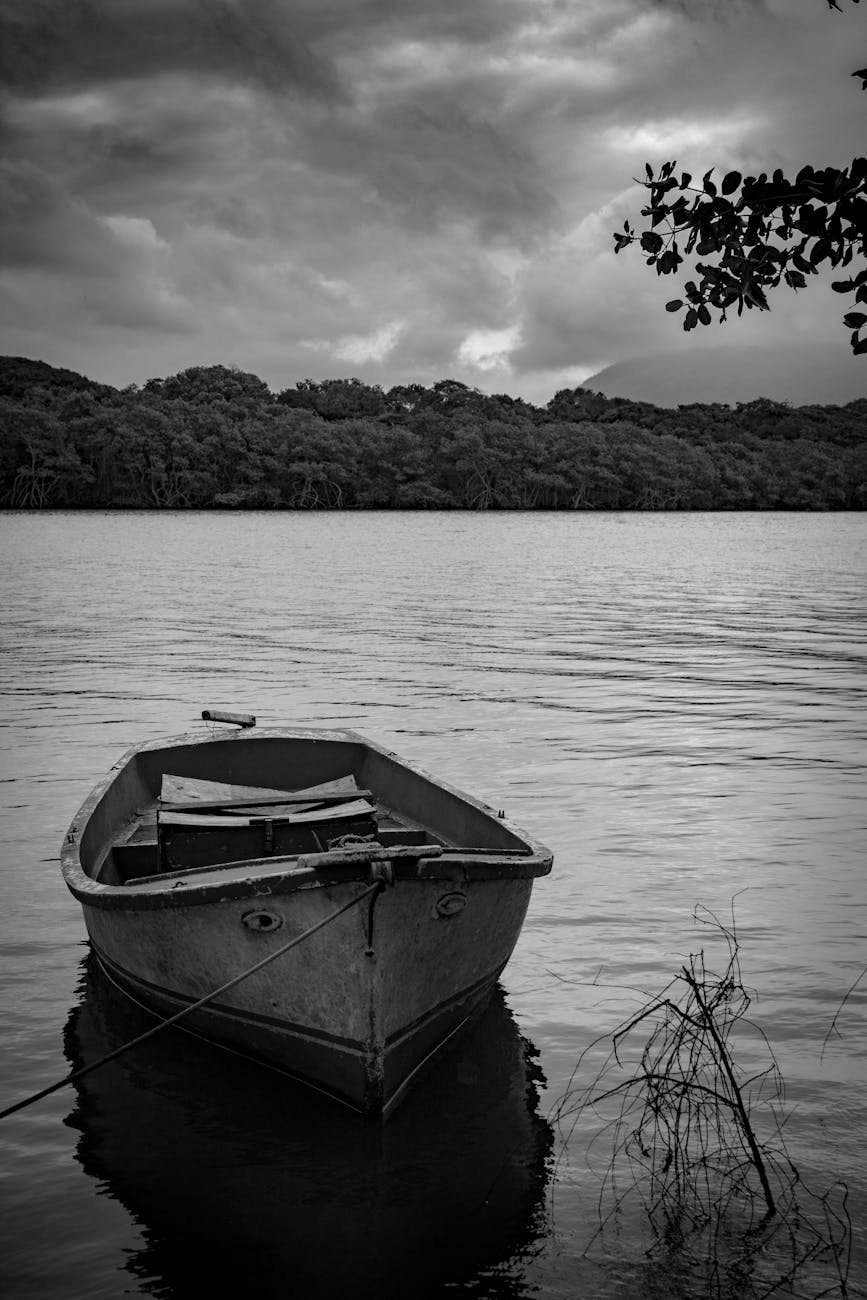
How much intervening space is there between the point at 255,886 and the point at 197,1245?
4.91 ft

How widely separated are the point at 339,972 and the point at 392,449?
12344 cm

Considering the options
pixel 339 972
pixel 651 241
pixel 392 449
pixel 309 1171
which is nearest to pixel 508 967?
pixel 339 972

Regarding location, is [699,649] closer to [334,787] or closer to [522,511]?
[334,787]

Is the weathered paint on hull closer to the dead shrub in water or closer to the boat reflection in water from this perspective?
the boat reflection in water

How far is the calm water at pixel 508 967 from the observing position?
16.8 ft

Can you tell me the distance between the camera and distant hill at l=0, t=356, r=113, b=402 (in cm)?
13150

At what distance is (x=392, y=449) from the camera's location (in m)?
127

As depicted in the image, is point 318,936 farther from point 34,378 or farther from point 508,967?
point 34,378

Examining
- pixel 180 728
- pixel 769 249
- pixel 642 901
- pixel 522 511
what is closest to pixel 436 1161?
pixel 642 901

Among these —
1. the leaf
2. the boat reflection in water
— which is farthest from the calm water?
the leaf

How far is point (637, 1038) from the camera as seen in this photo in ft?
22.9

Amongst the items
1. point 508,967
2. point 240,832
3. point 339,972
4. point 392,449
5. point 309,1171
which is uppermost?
point 392,449

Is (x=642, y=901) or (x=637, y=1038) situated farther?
(x=642, y=901)

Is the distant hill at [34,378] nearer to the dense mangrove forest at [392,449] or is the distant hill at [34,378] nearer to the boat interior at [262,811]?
the dense mangrove forest at [392,449]
